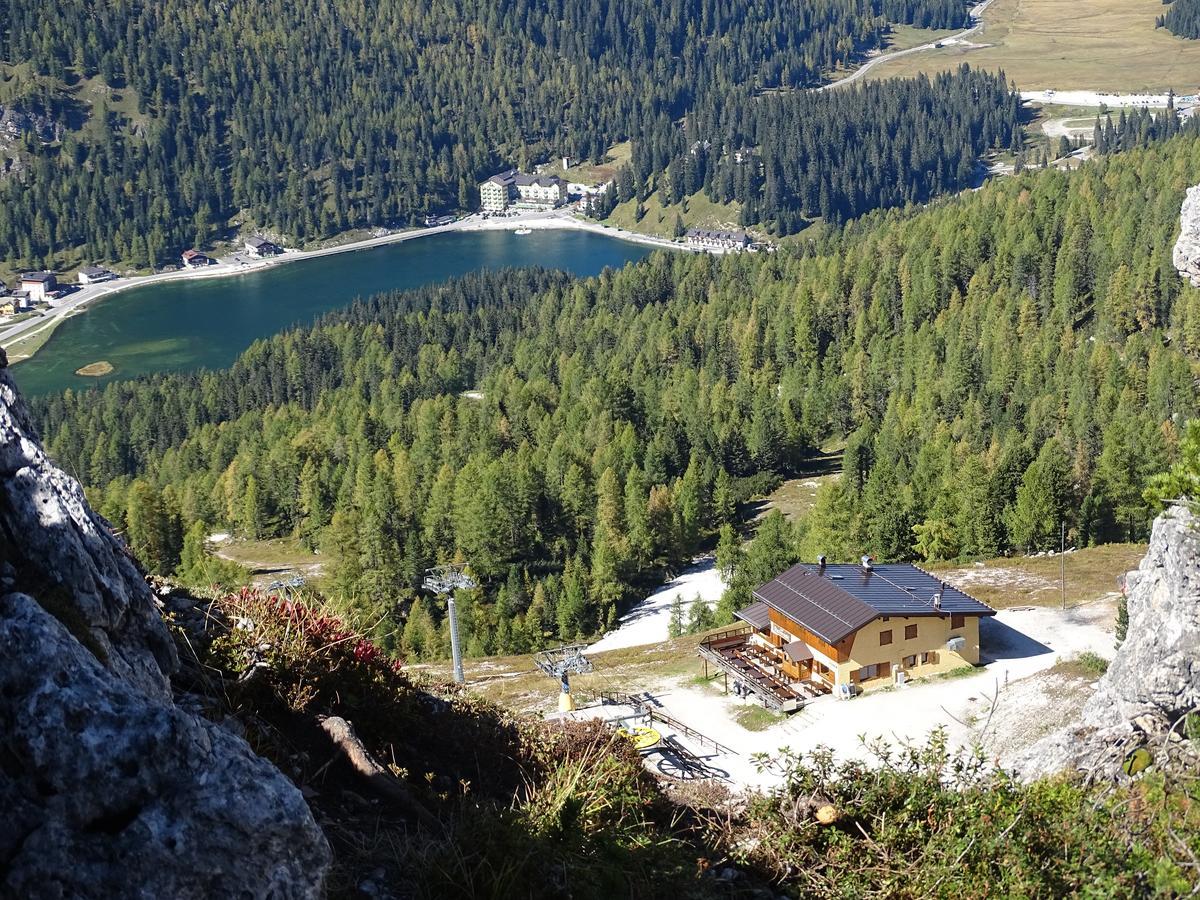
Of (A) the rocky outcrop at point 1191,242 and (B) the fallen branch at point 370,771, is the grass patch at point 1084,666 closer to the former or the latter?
(A) the rocky outcrop at point 1191,242

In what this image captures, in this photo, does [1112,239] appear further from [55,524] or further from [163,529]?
[55,524]

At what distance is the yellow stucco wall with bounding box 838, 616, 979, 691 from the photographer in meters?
37.4

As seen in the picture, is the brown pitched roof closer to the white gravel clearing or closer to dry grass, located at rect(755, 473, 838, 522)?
the white gravel clearing

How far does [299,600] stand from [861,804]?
5899 millimetres

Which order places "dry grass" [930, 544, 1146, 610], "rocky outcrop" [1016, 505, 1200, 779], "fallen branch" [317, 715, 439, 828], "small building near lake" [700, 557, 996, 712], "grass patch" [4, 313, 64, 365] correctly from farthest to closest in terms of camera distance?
"grass patch" [4, 313, 64, 365]
"dry grass" [930, 544, 1146, 610]
"small building near lake" [700, 557, 996, 712]
"rocky outcrop" [1016, 505, 1200, 779]
"fallen branch" [317, 715, 439, 828]

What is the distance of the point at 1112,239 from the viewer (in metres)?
116

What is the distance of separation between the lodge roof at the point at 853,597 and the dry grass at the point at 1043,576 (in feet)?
22.2

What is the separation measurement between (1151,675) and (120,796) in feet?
64.1

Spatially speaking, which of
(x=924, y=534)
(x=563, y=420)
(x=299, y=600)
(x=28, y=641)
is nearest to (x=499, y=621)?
(x=924, y=534)

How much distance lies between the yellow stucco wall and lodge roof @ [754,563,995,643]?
1.26 feet

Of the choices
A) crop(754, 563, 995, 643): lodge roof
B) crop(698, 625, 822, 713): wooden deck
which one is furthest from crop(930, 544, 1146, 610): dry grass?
crop(698, 625, 822, 713): wooden deck

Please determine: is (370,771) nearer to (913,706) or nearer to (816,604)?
(913,706)

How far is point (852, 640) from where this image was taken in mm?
37219

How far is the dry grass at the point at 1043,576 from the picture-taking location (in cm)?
4641
